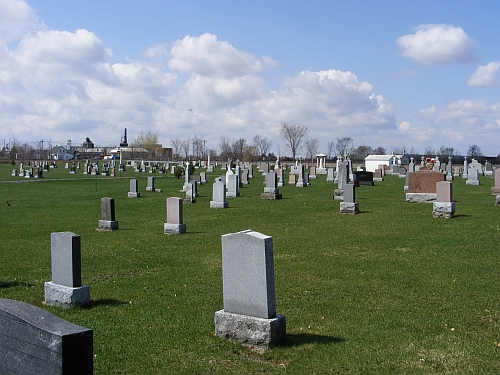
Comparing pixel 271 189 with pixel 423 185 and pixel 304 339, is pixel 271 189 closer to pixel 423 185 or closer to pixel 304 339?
pixel 423 185

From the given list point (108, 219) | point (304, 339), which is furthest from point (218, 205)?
point (304, 339)

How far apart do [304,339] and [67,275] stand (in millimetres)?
4279

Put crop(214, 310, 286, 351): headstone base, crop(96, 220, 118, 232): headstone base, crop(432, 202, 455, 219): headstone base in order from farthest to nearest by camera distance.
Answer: crop(96, 220, 118, 232): headstone base
crop(432, 202, 455, 219): headstone base
crop(214, 310, 286, 351): headstone base

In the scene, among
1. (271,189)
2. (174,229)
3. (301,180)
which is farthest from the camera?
(301,180)

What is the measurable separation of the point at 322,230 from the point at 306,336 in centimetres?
1001

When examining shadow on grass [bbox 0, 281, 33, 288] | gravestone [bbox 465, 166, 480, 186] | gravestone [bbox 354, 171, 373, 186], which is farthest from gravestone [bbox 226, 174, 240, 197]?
shadow on grass [bbox 0, 281, 33, 288]

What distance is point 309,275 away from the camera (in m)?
10.8

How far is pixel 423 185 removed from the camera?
23266 mm

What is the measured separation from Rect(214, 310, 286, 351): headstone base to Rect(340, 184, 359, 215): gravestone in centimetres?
1447

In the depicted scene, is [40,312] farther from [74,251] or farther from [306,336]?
[74,251]

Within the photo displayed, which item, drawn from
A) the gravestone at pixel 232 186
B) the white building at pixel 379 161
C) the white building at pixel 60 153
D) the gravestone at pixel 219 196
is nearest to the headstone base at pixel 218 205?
the gravestone at pixel 219 196

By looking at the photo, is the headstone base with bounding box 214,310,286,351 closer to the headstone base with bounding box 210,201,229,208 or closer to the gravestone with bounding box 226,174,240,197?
the headstone base with bounding box 210,201,229,208

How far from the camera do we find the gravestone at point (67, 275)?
29.9 ft

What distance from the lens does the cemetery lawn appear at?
21.0ft
